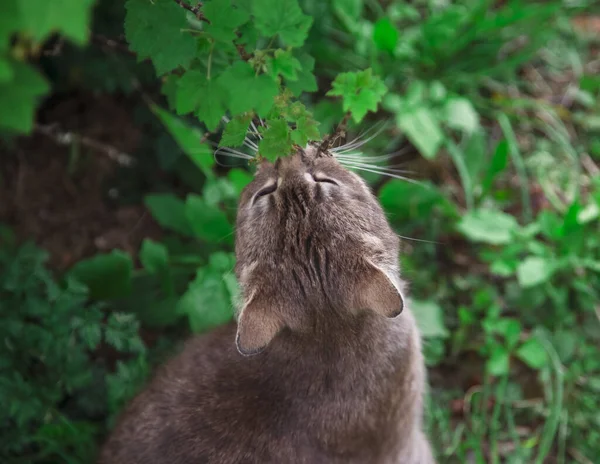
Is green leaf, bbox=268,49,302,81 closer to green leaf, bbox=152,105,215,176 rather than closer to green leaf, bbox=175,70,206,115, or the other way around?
green leaf, bbox=175,70,206,115

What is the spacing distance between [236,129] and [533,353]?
2420 mm

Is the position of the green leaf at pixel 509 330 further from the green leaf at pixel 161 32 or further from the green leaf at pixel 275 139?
the green leaf at pixel 161 32

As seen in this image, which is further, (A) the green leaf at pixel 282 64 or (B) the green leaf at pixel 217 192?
(B) the green leaf at pixel 217 192

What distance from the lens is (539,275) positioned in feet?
11.3

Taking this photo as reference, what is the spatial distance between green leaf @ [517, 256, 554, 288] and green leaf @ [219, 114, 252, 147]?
6.99 ft

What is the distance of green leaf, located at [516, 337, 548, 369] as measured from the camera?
3497 mm

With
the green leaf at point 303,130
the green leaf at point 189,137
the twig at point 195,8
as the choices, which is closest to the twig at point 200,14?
the twig at point 195,8

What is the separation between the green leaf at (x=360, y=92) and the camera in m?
2.11

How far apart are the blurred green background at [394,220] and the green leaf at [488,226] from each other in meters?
0.01

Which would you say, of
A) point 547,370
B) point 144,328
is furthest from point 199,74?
point 547,370

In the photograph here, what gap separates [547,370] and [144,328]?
90.7 inches

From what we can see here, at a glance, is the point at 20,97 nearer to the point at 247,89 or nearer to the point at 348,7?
the point at 247,89

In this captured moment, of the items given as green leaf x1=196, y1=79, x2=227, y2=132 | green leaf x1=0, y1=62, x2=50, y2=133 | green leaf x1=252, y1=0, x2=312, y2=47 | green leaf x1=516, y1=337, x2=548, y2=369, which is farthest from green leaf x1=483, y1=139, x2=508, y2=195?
green leaf x1=0, y1=62, x2=50, y2=133

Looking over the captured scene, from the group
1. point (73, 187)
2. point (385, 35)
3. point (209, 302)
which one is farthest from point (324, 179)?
point (73, 187)
